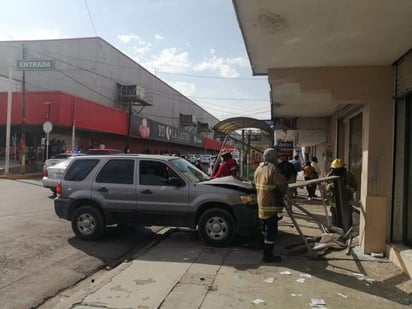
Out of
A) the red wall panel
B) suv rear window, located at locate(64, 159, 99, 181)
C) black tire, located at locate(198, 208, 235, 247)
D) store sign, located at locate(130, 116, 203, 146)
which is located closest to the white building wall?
store sign, located at locate(130, 116, 203, 146)

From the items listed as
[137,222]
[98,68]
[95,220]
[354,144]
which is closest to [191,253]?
[137,222]

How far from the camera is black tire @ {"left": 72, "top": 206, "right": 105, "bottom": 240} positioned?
898cm

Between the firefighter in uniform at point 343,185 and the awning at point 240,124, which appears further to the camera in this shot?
the awning at point 240,124

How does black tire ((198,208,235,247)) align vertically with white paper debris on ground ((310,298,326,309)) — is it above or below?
above

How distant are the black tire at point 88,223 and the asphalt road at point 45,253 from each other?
0.16 metres

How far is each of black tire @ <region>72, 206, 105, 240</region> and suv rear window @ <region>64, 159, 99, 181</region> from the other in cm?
67

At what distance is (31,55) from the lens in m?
45.1

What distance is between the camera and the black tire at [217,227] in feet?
27.6

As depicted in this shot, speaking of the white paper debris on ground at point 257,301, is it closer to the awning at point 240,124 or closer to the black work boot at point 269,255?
the black work boot at point 269,255

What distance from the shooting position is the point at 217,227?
8469 mm

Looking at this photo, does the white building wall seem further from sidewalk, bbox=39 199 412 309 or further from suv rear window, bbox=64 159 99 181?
sidewalk, bbox=39 199 412 309

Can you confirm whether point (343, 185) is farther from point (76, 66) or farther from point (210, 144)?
point (210, 144)

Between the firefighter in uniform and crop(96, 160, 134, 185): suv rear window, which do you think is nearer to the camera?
the firefighter in uniform

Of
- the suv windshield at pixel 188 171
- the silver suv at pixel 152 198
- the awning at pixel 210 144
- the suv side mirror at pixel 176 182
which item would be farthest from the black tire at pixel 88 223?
the awning at pixel 210 144
